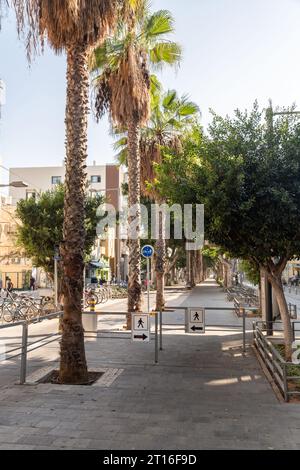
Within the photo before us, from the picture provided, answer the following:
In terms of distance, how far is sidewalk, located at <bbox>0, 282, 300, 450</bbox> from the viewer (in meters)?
4.79

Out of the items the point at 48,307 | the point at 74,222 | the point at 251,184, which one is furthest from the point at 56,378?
the point at 48,307

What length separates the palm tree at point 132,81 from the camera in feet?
43.4

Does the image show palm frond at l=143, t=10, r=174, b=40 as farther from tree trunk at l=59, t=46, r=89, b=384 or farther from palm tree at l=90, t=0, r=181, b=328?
tree trunk at l=59, t=46, r=89, b=384

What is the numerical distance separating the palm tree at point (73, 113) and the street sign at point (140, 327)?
1.45 meters

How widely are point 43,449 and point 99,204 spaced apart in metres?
14.6

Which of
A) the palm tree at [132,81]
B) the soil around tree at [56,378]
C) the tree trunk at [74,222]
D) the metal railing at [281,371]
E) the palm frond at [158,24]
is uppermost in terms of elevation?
the palm frond at [158,24]

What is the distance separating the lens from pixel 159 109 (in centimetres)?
1828

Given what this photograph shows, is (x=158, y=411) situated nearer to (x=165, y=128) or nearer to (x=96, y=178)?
(x=165, y=128)

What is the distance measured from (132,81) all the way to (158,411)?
394 inches

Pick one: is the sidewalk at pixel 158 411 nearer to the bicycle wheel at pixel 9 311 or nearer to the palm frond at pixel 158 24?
the bicycle wheel at pixel 9 311

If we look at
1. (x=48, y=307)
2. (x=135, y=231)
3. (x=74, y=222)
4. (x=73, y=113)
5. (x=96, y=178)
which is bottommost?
(x=48, y=307)

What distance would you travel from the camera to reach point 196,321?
9641 mm

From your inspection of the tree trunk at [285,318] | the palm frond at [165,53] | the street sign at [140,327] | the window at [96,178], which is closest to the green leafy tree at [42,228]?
the palm frond at [165,53]

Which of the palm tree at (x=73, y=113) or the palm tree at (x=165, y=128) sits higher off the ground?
the palm tree at (x=165, y=128)
